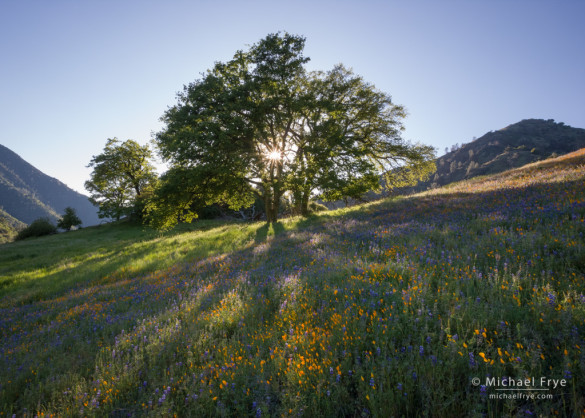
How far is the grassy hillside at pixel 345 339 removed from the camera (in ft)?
7.34

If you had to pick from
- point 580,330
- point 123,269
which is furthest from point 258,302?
point 123,269

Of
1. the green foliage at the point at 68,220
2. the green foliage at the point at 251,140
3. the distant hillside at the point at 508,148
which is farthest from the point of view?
the distant hillside at the point at 508,148

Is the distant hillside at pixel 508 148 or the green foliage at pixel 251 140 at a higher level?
the distant hillside at pixel 508 148

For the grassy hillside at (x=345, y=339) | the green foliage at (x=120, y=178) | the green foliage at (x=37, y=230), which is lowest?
the grassy hillside at (x=345, y=339)

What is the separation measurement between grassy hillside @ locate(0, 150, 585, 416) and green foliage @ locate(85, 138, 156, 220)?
3988 cm

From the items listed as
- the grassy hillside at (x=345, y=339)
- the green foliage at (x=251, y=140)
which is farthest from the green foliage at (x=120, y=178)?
the grassy hillside at (x=345, y=339)

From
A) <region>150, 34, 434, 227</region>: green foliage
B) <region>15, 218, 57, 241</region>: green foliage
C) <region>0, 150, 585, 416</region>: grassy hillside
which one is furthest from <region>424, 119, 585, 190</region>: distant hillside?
<region>15, 218, 57, 241</region>: green foliage

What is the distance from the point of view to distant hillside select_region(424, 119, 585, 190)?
135387 millimetres

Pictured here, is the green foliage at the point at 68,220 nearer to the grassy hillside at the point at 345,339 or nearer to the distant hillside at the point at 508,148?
the grassy hillside at the point at 345,339

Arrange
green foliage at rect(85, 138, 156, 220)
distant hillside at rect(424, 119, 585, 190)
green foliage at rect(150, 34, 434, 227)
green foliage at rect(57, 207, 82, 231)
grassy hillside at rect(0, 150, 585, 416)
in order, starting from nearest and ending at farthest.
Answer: grassy hillside at rect(0, 150, 585, 416) → green foliage at rect(150, 34, 434, 227) → green foliage at rect(85, 138, 156, 220) → green foliage at rect(57, 207, 82, 231) → distant hillside at rect(424, 119, 585, 190)

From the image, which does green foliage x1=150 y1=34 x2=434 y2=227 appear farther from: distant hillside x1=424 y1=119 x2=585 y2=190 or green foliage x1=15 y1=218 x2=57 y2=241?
distant hillside x1=424 y1=119 x2=585 y2=190

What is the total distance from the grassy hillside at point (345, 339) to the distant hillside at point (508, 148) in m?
143

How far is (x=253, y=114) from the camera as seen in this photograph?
17.1 m

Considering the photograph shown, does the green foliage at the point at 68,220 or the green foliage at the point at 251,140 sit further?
the green foliage at the point at 68,220
